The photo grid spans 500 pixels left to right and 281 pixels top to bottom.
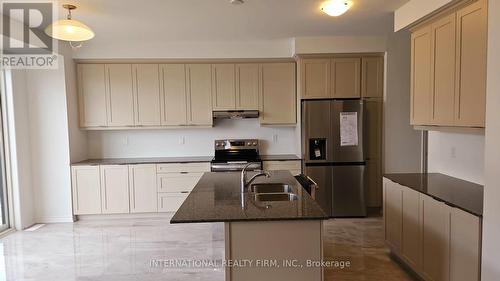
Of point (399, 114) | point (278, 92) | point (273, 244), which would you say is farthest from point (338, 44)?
point (273, 244)

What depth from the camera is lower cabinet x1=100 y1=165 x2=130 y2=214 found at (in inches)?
179

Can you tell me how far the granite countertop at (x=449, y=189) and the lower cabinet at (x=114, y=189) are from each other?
11.4 feet

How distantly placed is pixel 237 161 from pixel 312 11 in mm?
2296

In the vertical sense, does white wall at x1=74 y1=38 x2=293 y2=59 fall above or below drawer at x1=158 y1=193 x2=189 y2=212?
above

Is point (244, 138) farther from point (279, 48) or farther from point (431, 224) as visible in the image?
point (431, 224)

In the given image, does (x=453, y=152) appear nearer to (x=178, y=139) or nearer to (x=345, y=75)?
(x=345, y=75)

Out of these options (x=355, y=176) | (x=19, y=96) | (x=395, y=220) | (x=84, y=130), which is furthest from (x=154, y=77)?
(x=395, y=220)


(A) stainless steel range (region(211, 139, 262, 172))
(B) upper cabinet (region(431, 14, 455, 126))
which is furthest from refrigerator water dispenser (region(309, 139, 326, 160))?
(B) upper cabinet (region(431, 14, 455, 126))

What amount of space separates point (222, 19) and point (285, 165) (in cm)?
219

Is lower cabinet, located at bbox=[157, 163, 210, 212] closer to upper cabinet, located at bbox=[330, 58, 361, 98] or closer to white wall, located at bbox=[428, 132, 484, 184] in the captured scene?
upper cabinet, located at bbox=[330, 58, 361, 98]

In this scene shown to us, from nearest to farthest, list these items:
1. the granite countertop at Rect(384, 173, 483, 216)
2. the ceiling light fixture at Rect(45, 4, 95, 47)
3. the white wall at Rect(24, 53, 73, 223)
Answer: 1. the granite countertop at Rect(384, 173, 483, 216)
2. the ceiling light fixture at Rect(45, 4, 95, 47)
3. the white wall at Rect(24, 53, 73, 223)

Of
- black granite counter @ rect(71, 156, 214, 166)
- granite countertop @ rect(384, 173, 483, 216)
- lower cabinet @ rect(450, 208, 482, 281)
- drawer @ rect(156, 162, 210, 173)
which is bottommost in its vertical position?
lower cabinet @ rect(450, 208, 482, 281)

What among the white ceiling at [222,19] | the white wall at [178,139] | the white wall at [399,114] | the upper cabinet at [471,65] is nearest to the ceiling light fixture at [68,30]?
the white ceiling at [222,19]

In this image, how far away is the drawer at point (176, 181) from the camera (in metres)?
4.64
